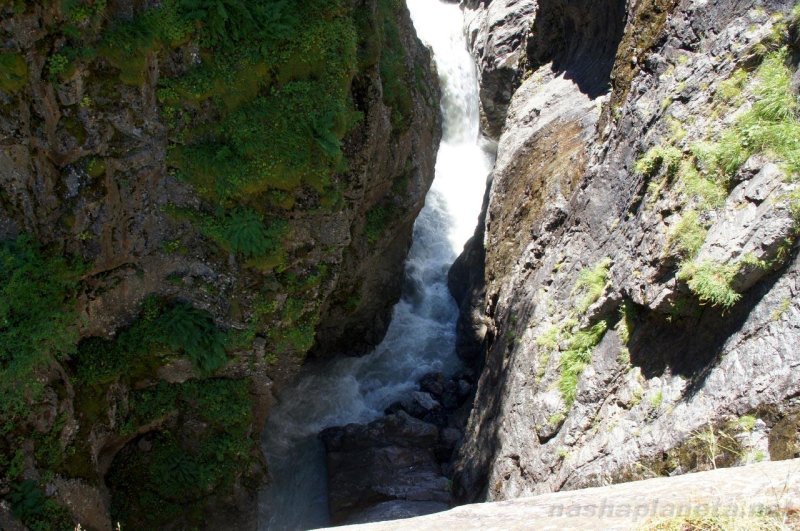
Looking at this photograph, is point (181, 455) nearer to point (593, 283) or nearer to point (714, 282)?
point (593, 283)

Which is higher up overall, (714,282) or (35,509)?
(714,282)

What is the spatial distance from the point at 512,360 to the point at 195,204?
7.12 meters

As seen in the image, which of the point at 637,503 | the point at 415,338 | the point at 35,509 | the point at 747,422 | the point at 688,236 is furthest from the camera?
the point at 415,338

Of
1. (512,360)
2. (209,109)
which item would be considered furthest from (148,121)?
(512,360)

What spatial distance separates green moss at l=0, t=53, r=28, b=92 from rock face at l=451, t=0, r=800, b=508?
9475 millimetres

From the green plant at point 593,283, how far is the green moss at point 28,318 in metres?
8.70

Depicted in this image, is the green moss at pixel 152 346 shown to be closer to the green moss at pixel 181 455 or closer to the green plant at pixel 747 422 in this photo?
the green moss at pixel 181 455

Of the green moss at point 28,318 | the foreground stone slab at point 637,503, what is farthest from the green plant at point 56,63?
the foreground stone slab at point 637,503

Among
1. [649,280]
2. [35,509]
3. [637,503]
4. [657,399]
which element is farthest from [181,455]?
[637,503]

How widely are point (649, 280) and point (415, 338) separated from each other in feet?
39.2

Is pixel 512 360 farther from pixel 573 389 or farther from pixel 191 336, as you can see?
pixel 191 336

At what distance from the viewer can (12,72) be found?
28.2 ft

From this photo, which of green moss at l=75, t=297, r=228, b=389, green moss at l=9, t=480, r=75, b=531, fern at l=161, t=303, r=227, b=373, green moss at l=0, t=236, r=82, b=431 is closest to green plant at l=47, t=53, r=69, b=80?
green moss at l=0, t=236, r=82, b=431

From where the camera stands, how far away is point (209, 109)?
1054cm
